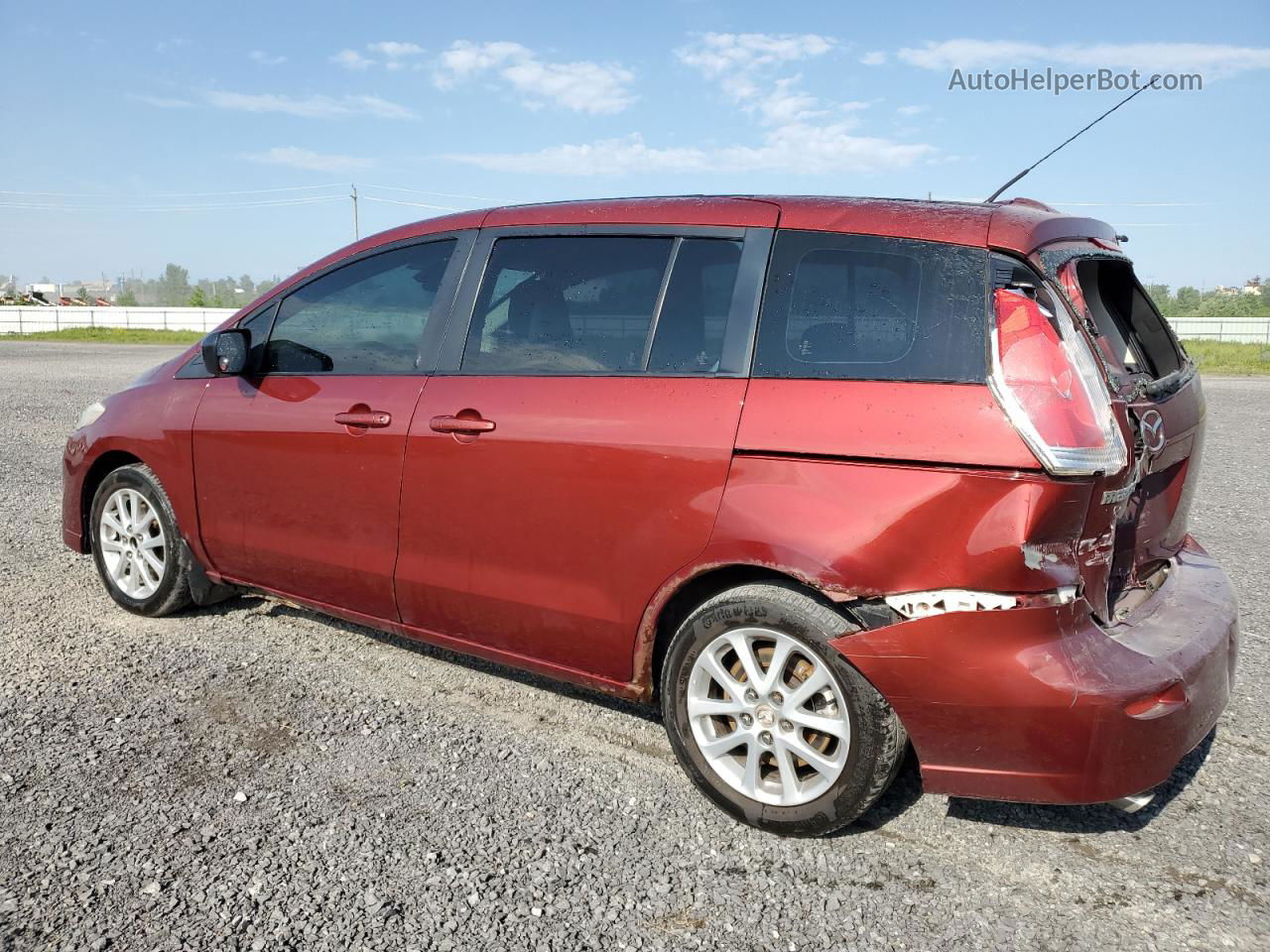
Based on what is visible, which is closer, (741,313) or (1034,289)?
(1034,289)

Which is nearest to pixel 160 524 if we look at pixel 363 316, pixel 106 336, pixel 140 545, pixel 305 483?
pixel 140 545

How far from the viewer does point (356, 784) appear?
316cm

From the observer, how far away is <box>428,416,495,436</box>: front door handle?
11.1 feet

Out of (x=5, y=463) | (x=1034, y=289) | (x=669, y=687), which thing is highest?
(x=1034, y=289)

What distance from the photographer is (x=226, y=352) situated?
414cm

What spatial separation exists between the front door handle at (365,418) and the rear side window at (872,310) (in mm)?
1419

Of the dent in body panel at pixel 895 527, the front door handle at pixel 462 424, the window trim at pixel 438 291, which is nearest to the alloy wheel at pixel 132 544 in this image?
the window trim at pixel 438 291

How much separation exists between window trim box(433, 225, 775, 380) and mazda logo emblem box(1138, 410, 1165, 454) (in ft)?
3.64

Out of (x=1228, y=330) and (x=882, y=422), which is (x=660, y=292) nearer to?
→ (x=882, y=422)

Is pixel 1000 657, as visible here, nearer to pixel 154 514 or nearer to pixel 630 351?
pixel 630 351

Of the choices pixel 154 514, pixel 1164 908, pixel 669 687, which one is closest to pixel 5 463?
pixel 154 514

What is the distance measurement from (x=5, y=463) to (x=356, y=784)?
23.7ft

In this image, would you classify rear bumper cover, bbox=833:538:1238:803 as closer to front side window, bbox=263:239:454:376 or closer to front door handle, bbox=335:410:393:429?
front door handle, bbox=335:410:393:429

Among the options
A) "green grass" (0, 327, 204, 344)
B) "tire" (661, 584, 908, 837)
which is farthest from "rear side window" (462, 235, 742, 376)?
"green grass" (0, 327, 204, 344)
